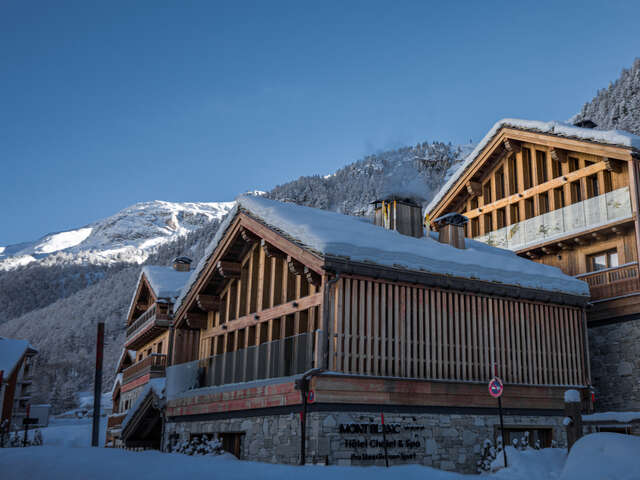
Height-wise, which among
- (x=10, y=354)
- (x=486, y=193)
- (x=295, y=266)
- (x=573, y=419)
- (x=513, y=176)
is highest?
(x=513, y=176)

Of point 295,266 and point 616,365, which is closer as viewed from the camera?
point 295,266

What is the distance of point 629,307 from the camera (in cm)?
2106

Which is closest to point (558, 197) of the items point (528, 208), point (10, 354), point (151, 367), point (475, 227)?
point (528, 208)

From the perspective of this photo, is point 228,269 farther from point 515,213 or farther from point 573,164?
point 573,164

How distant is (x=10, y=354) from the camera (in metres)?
53.1

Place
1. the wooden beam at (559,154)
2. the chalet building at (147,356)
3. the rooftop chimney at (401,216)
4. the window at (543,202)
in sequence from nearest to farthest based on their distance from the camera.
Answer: the rooftop chimney at (401,216), the wooden beam at (559,154), the window at (543,202), the chalet building at (147,356)

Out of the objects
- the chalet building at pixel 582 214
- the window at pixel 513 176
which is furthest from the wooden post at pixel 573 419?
the window at pixel 513 176

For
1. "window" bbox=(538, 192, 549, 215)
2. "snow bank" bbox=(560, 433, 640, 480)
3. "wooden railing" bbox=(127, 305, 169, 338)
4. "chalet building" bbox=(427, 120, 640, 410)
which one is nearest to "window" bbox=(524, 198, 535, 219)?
"chalet building" bbox=(427, 120, 640, 410)

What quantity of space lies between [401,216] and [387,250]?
3203 millimetres

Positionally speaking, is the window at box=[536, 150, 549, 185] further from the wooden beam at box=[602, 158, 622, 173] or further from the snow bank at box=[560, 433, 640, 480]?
the snow bank at box=[560, 433, 640, 480]

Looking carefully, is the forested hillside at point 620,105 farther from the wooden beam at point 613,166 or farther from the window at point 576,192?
the wooden beam at point 613,166

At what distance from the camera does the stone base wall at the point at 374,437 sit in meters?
14.5

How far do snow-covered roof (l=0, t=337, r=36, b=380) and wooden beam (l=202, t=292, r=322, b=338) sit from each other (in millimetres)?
35291

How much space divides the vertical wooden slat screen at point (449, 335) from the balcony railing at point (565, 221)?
4.07m
